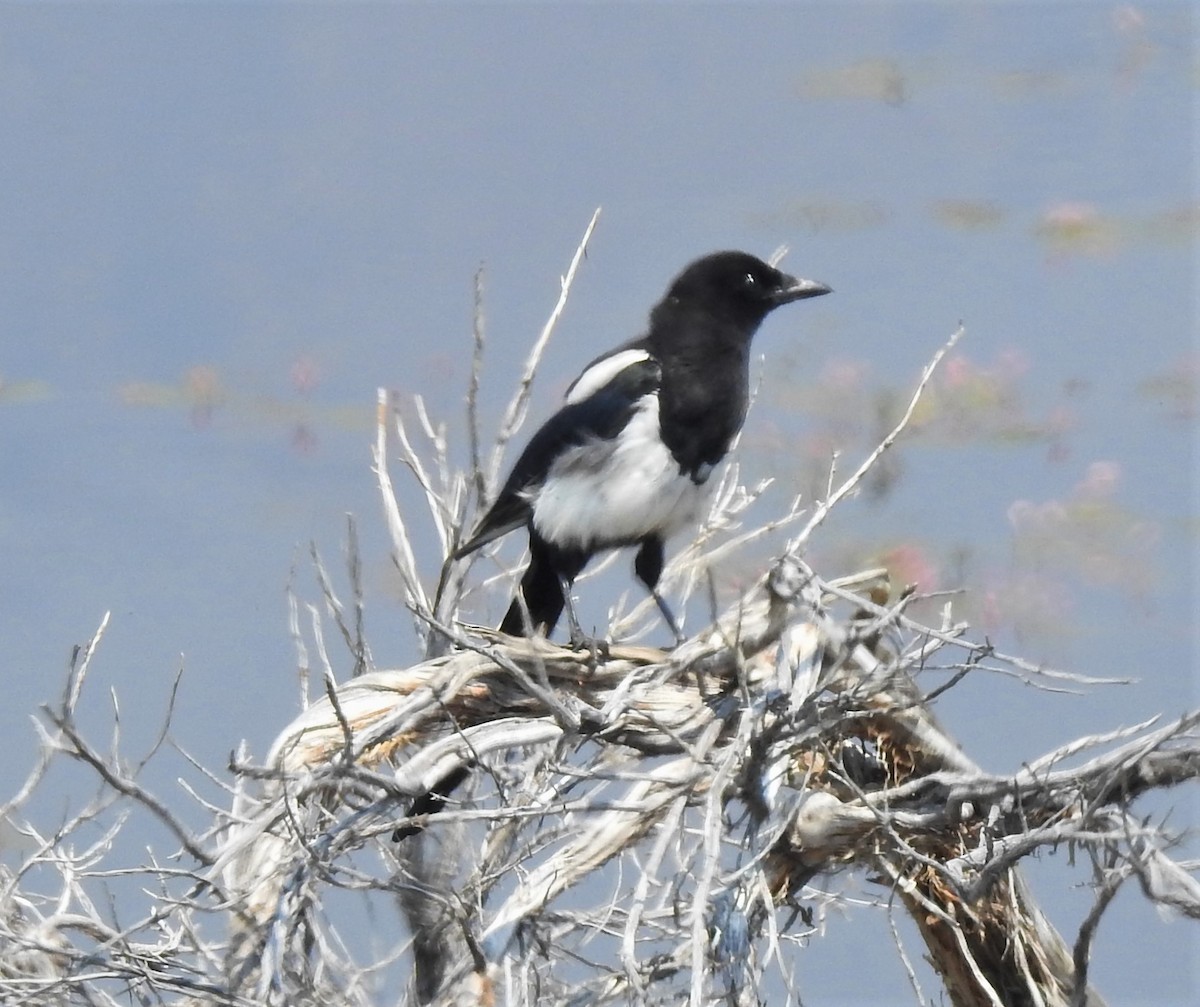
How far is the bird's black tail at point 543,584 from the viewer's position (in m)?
2.84

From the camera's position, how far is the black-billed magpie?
276 centimetres

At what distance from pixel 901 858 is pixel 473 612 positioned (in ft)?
3.48

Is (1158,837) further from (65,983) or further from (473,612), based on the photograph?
(473,612)

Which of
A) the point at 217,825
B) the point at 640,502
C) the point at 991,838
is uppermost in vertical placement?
the point at 640,502

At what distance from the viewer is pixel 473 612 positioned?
3062 mm

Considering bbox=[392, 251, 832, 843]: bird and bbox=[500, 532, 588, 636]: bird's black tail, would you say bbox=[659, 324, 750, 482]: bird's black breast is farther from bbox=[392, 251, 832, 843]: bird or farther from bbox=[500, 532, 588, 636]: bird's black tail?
bbox=[500, 532, 588, 636]: bird's black tail

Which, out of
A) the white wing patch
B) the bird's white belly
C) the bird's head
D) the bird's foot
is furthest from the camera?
the bird's head

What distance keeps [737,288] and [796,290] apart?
0.13 m

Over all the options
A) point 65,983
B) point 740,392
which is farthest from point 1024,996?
point 65,983

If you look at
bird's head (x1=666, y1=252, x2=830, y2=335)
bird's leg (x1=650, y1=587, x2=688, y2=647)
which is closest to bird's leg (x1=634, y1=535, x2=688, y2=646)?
bird's leg (x1=650, y1=587, x2=688, y2=647)

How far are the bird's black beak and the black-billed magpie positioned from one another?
4.3 inches

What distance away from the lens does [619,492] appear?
2754mm

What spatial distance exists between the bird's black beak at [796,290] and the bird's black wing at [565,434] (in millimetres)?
333

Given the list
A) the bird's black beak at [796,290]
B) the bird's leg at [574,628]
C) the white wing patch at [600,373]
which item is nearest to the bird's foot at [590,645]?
the bird's leg at [574,628]
